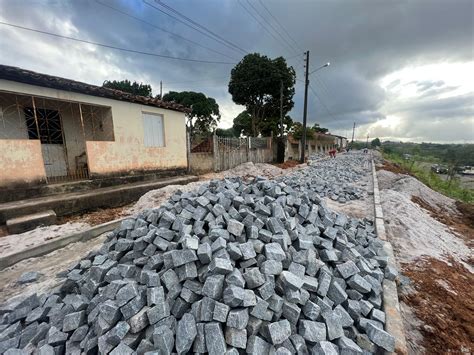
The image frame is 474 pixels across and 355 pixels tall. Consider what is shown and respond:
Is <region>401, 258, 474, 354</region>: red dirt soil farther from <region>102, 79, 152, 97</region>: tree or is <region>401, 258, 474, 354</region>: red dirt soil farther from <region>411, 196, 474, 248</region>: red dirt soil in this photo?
<region>102, 79, 152, 97</region>: tree

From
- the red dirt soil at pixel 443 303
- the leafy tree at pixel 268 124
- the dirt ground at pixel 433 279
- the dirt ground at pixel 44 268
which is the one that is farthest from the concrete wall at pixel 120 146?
the leafy tree at pixel 268 124

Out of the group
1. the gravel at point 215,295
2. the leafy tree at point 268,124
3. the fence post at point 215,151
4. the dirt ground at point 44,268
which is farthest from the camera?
the leafy tree at point 268,124

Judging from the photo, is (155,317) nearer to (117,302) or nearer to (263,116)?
(117,302)

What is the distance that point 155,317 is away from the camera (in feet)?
6.44

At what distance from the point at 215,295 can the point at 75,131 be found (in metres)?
8.82

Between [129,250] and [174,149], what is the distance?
7.26 meters

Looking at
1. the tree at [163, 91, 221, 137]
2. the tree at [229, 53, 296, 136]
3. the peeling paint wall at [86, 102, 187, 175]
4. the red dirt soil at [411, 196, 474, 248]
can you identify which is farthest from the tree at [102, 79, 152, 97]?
the red dirt soil at [411, 196, 474, 248]

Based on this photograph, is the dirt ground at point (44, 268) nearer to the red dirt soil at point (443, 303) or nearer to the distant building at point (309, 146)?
the red dirt soil at point (443, 303)

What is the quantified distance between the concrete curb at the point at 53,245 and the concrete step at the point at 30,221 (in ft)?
4.45

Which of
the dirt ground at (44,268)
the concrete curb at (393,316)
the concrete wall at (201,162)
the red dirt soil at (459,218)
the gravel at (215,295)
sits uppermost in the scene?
the concrete wall at (201,162)

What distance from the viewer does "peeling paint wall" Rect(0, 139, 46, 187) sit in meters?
5.36

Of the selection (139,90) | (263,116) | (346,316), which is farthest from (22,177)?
(139,90)

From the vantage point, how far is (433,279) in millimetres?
3139

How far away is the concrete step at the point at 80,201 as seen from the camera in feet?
16.9
